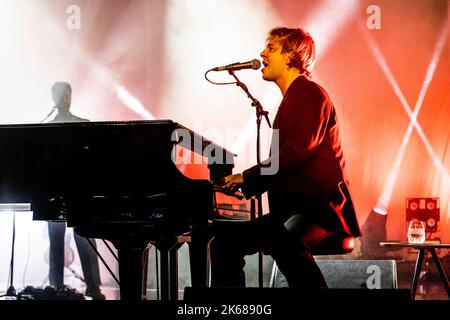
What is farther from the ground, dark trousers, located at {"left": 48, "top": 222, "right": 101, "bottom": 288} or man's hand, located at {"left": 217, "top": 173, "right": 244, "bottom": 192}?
man's hand, located at {"left": 217, "top": 173, "right": 244, "bottom": 192}

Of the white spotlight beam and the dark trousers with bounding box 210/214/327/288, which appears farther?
the white spotlight beam

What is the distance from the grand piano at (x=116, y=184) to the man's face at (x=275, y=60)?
540 millimetres

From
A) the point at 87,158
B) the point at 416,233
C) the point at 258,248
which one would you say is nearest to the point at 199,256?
the point at 258,248

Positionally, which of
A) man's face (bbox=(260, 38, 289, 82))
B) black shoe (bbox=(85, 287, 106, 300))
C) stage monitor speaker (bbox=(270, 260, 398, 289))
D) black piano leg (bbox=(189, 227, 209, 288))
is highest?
man's face (bbox=(260, 38, 289, 82))

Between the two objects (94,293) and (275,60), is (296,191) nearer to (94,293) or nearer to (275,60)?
(275,60)

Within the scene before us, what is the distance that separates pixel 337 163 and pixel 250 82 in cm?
319

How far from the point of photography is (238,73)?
6.09 metres

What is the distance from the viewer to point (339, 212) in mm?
2891

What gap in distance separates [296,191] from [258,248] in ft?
1.03

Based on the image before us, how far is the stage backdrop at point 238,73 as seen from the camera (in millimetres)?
5816

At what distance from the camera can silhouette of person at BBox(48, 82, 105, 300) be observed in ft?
17.9

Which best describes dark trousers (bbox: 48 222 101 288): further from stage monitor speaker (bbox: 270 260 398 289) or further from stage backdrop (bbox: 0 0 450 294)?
stage monitor speaker (bbox: 270 260 398 289)

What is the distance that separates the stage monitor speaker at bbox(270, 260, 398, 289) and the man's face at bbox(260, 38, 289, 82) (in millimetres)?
1168

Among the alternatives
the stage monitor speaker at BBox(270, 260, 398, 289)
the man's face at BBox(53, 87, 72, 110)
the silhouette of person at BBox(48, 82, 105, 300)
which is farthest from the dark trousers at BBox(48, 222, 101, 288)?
the stage monitor speaker at BBox(270, 260, 398, 289)
